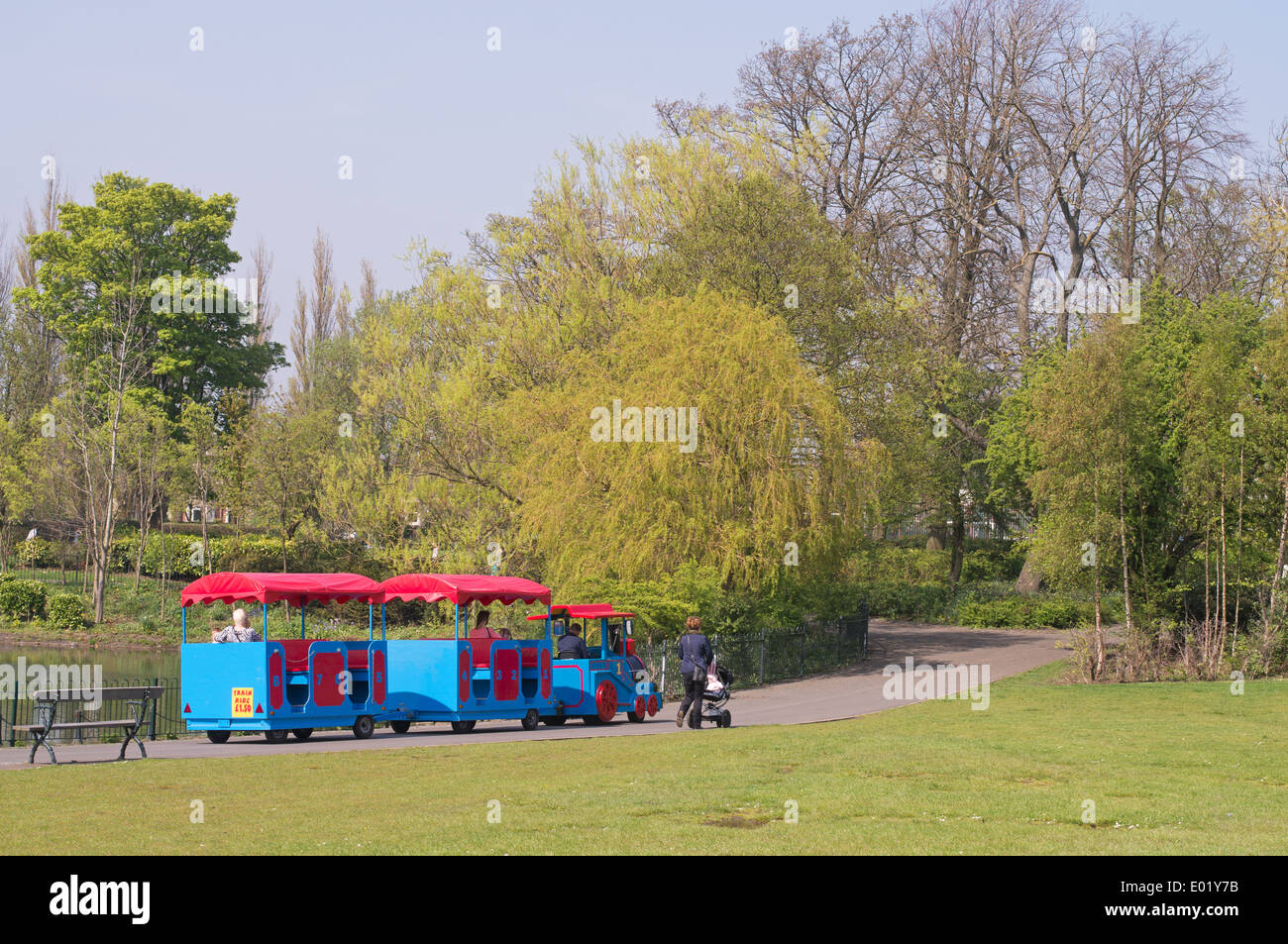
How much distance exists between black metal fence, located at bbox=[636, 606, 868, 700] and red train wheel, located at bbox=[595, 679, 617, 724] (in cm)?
492

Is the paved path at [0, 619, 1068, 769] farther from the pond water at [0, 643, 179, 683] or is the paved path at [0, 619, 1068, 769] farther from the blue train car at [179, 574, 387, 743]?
the pond water at [0, 643, 179, 683]

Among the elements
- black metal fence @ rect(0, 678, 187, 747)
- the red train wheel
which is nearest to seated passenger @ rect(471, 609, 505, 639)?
the red train wheel

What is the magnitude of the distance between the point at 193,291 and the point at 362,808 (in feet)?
179

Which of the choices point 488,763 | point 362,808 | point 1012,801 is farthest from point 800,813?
point 488,763

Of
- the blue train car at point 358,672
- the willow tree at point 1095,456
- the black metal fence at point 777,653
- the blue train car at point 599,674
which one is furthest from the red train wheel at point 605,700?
the willow tree at point 1095,456

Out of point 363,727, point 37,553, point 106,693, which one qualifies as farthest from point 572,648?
point 37,553

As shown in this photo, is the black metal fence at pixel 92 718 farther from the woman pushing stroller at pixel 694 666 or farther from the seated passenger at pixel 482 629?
the woman pushing stroller at pixel 694 666

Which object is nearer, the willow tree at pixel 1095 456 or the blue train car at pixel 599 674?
the blue train car at pixel 599 674

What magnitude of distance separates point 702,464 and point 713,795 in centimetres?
1863

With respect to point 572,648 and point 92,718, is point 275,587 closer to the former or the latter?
point 572,648

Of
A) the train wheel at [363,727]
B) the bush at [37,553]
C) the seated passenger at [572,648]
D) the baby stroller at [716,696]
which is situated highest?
the bush at [37,553]

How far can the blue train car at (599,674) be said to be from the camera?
2222 cm

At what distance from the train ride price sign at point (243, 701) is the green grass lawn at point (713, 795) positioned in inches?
119
